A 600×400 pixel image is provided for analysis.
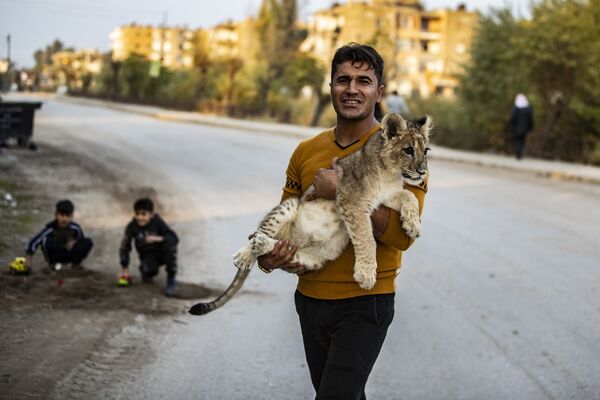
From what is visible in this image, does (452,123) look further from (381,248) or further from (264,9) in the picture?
(264,9)

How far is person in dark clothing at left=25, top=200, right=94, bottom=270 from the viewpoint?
9.56 m

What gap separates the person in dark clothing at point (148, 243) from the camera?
369 inches

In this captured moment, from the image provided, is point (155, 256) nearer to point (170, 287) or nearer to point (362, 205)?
point (170, 287)

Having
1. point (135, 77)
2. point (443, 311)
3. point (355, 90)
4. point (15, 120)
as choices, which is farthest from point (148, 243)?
point (135, 77)

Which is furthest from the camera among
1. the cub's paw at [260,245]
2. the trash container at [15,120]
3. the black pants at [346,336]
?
the trash container at [15,120]

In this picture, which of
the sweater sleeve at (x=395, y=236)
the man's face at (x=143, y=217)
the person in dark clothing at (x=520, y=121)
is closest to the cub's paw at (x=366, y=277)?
the sweater sleeve at (x=395, y=236)

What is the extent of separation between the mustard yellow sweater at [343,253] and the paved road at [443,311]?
2.48m

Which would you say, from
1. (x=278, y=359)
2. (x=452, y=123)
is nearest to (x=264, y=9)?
(x=452, y=123)

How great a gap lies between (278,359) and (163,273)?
11.6 feet

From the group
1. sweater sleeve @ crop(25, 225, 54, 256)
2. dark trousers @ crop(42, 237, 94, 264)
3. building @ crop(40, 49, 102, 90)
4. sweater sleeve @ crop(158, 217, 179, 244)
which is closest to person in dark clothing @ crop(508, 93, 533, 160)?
sweater sleeve @ crop(158, 217, 179, 244)

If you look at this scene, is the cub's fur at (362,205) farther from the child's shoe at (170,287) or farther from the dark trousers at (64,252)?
the dark trousers at (64,252)

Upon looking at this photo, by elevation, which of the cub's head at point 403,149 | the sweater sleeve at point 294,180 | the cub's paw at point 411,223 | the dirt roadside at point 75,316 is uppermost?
the cub's head at point 403,149

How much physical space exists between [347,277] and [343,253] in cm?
17

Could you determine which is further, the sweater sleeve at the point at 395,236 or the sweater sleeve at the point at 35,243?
the sweater sleeve at the point at 35,243
